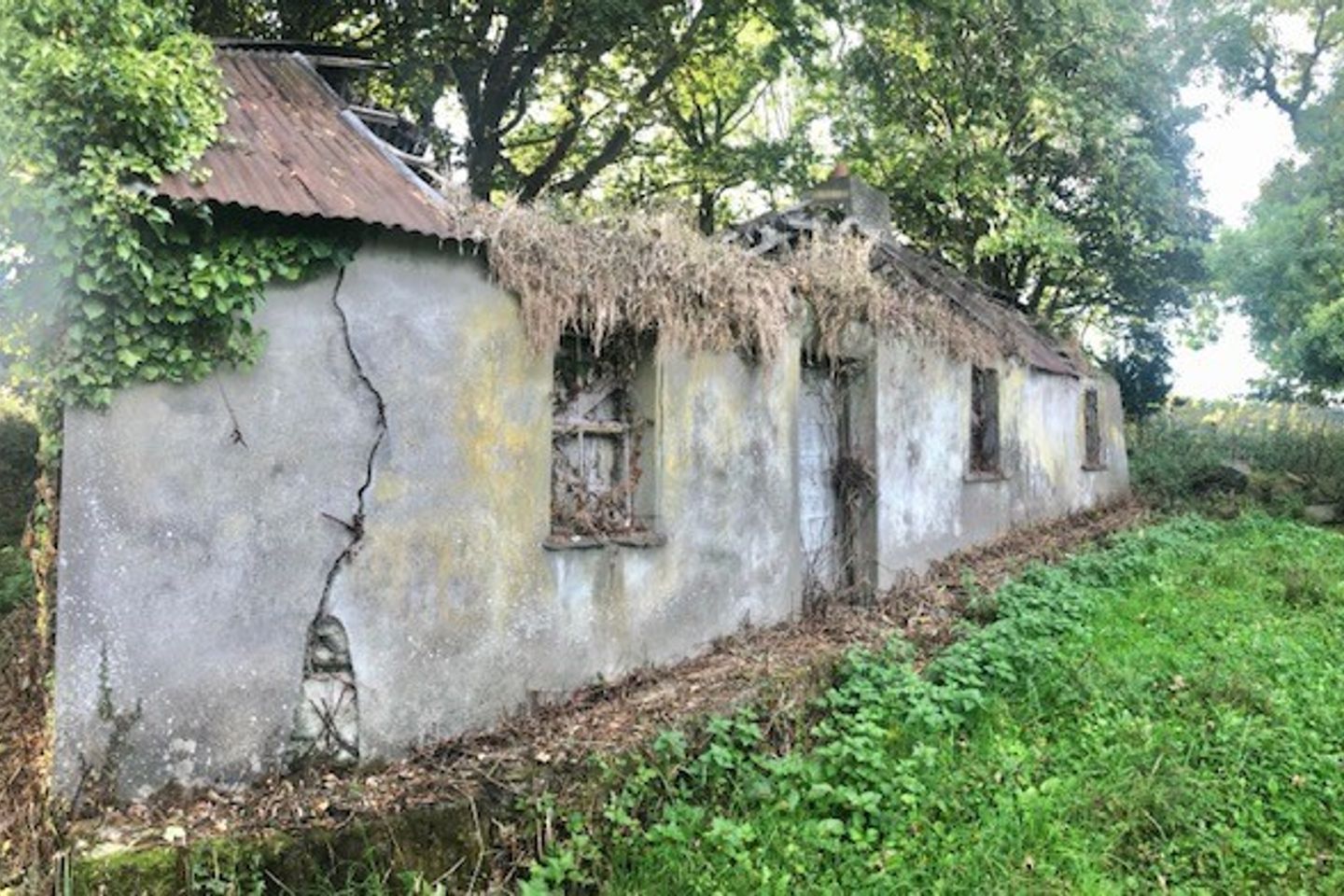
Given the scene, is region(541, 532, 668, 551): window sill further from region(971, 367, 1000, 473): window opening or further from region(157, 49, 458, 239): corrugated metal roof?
region(971, 367, 1000, 473): window opening

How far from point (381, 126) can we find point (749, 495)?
4.15m

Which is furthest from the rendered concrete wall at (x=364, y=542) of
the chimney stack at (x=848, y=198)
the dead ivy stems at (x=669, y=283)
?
the chimney stack at (x=848, y=198)

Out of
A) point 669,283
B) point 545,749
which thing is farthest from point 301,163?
point 545,749

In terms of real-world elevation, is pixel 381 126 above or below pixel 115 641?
above

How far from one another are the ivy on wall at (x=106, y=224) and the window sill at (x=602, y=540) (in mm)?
2193

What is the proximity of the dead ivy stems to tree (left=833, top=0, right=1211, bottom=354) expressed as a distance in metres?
6.78

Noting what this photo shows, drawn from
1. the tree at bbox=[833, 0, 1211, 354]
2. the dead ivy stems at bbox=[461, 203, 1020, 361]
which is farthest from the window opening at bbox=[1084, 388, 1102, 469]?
the dead ivy stems at bbox=[461, 203, 1020, 361]

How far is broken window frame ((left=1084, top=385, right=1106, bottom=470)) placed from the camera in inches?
645

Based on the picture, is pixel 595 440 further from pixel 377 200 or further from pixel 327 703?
pixel 327 703

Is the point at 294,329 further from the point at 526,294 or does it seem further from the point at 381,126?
the point at 381,126

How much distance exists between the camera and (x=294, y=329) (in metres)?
4.84

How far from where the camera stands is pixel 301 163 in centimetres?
523

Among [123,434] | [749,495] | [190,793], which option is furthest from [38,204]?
[749,495]

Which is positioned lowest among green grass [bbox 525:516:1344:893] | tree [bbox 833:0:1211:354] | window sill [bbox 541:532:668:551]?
green grass [bbox 525:516:1344:893]
